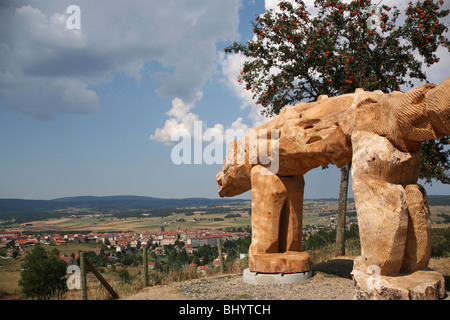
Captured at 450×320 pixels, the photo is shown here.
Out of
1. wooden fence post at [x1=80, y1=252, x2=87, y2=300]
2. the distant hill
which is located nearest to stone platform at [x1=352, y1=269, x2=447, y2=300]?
wooden fence post at [x1=80, y1=252, x2=87, y2=300]

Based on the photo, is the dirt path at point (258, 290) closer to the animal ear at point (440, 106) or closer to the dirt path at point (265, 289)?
the dirt path at point (265, 289)

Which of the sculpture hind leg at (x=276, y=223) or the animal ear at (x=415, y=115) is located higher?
the animal ear at (x=415, y=115)

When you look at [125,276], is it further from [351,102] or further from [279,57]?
[279,57]

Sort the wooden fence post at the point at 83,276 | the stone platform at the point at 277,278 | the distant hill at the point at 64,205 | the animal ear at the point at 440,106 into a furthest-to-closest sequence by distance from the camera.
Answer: the distant hill at the point at 64,205
the stone platform at the point at 277,278
the wooden fence post at the point at 83,276
the animal ear at the point at 440,106

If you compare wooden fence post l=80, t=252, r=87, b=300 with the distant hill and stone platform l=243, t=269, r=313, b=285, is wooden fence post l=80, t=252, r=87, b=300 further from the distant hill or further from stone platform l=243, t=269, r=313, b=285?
the distant hill

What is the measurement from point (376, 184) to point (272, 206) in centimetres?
278

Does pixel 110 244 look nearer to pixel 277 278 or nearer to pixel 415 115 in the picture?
pixel 277 278

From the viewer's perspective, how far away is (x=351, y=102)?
5.43m

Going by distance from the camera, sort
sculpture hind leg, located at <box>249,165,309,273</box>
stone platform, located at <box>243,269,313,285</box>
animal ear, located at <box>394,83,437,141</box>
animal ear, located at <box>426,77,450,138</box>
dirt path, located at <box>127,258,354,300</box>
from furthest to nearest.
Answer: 1. sculpture hind leg, located at <box>249,165,309,273</box>
2. stone platform, located at <box>243,269,313,285</box>
3. dirt path, located at <box>127,258,354,300</box>
4. animal ear, located at <box>394,83,437,141</box>
5. animal ear, located at <box>426,77,450,138</box>

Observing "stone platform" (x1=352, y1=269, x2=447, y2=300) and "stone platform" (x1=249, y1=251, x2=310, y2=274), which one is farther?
"stone platform" (x1=249, y1=251, x2=310, y2=274)

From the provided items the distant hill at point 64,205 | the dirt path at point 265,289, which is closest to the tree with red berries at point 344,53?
the dirt path at point 265,289

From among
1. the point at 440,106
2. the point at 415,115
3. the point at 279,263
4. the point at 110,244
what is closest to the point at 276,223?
the point at 279,263

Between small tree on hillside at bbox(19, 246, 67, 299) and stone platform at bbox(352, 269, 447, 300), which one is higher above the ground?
stone platform at bbox(352, 269, 447, 300)

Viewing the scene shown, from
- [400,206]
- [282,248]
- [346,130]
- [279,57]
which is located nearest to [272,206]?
[282,248]
